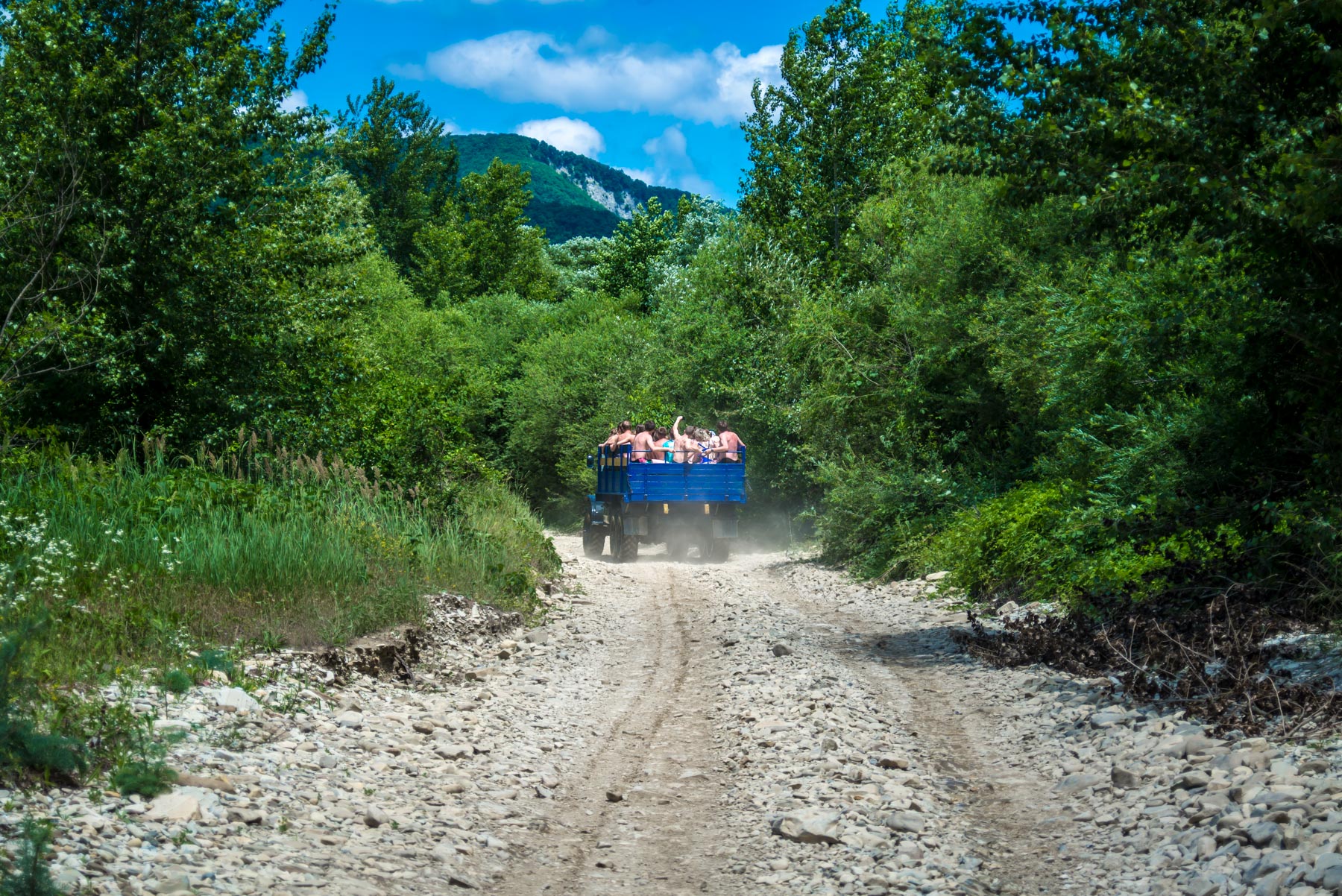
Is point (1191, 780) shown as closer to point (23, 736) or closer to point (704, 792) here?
point (704, 792)

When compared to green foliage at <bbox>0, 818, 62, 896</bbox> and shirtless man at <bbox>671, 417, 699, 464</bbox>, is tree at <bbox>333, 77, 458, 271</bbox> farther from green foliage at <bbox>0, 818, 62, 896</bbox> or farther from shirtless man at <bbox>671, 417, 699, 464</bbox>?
green foliage at <bbox>0, 818, 62, 896</bbox>

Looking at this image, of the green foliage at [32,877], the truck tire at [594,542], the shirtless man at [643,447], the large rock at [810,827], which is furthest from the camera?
the truck tire at [594,542]

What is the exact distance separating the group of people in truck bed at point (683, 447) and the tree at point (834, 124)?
11.5 meters

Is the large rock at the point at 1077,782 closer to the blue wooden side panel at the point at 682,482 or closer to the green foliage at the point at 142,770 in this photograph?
the green foliage at the point at 142,770

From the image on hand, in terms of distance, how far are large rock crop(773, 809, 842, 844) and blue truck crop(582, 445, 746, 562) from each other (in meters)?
15.7

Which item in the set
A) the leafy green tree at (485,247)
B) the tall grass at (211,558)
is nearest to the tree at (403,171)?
the leafy green tree at (485,247)

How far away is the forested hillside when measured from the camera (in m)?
7.85

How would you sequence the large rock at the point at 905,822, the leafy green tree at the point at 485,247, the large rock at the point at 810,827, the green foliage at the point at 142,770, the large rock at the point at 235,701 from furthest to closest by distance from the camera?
the leafy green tree at the point at 485,247
the large rock at the point at 235,701
the large rock at the point at 905,822
the large rock at the point at 810,827
the green foliage at the point at 142,770

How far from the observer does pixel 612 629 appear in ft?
38.2

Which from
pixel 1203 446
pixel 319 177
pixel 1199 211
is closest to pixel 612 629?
pixel 1203 446

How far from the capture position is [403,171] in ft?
227

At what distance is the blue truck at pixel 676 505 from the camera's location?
20.9 m

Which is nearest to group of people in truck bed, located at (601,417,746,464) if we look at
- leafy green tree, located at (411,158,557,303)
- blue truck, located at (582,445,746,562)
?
blue truck, located at (582,445,746,562)

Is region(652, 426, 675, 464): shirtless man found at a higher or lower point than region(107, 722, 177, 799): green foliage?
higher
